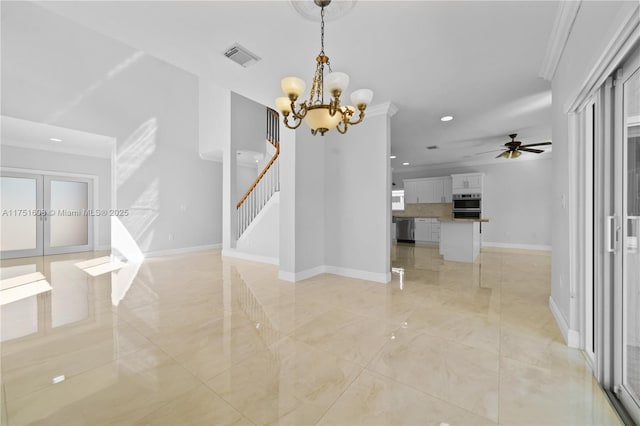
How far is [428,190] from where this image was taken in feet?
30.5

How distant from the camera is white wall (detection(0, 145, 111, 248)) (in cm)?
614

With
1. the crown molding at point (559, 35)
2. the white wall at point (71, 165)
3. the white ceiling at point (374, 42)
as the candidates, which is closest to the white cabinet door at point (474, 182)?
the white ceiling at point (374, 42)

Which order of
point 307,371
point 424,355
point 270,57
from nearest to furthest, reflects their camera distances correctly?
point 307,371, point 424,355, point 270,57

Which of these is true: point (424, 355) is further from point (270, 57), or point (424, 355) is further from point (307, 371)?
point (270, 57)

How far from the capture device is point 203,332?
2383 mm

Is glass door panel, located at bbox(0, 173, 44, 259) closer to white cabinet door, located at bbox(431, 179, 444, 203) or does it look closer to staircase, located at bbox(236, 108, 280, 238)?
staircase, located at bbox(236, 108, 280, 238)

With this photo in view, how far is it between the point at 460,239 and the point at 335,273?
3098 mm

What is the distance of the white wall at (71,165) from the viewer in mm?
6141

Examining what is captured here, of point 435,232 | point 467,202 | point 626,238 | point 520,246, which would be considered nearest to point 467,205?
point 467,202

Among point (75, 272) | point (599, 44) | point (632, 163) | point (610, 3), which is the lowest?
point (75, 272)

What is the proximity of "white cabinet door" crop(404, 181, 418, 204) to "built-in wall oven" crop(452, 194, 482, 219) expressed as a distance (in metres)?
1.40

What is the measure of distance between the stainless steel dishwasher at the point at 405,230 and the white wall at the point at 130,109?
20.5 ft

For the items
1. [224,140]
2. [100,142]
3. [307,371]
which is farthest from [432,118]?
[100,142]

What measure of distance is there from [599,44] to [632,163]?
0.70 m
